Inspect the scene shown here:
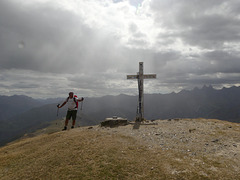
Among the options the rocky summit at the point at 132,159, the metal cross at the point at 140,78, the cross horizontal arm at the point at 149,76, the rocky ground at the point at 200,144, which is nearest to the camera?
the rocky summit at the point at 132,159

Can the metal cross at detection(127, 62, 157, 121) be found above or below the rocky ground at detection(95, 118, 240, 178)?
above

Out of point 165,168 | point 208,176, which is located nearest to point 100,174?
point 165,168

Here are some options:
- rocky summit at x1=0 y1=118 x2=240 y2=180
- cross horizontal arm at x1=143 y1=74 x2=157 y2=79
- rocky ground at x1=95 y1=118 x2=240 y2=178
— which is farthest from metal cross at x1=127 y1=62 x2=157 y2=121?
rocky summit at x1=0 y1=118 x2=240 y2=180

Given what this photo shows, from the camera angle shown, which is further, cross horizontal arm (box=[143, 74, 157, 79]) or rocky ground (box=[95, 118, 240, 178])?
cross horizontal arm (box=[143, 74, 157, 79])

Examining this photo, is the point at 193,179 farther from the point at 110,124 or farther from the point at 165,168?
the point at 110,124

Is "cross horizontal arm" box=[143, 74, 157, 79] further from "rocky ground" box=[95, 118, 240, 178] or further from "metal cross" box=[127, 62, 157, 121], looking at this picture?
"rocky ground" box=[95, 118, 240, 178]

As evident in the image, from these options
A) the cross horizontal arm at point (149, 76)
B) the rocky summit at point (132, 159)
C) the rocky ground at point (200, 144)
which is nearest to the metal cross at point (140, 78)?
the cross horizontal arm at point (149, 76)

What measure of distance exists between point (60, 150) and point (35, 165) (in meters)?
1.77

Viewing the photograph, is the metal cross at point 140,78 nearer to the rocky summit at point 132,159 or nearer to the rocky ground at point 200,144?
the rocky ground at point 200,144

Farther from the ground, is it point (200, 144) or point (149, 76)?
point (149, 76)

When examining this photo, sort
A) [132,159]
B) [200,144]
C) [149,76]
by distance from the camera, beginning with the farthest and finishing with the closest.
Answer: [149,76], [200,144], [132,159]

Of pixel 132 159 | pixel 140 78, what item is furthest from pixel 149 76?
pixel 132 159

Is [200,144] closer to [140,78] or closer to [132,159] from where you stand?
[132,159]

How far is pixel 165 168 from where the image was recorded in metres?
7.95
